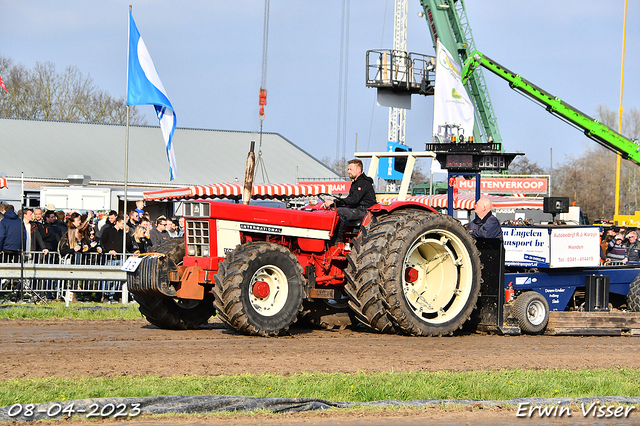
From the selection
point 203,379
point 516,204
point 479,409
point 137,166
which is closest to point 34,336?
point 203,379

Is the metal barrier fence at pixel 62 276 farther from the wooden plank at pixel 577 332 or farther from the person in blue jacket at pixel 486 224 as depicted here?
the wooden plank at pixel 577 332

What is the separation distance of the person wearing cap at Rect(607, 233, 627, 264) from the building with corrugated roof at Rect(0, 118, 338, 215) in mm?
18428

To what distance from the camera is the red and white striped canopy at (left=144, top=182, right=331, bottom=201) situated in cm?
2411

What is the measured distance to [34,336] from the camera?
8.99 meters

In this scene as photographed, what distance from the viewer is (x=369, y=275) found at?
9.23 meters

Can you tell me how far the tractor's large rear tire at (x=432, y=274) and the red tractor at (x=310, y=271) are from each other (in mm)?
14

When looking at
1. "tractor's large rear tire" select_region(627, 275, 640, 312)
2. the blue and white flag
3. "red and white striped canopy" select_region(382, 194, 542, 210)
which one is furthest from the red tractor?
"red and white striped canopy" select_region(382, 194, 542, 210)

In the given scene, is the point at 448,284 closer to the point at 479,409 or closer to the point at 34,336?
the point at 479,409

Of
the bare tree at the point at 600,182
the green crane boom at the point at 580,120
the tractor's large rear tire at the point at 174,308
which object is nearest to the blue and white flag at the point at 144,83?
the tractor's large rear tire at the point at 174,308

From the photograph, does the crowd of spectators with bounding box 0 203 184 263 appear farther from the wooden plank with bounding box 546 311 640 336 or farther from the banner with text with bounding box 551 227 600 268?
the wooden plank with bounding box 546 311 640 336

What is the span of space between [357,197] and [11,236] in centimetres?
755

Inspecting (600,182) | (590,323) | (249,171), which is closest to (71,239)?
(249,171)

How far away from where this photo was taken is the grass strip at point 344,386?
18.4ft

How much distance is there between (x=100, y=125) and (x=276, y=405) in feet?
135
